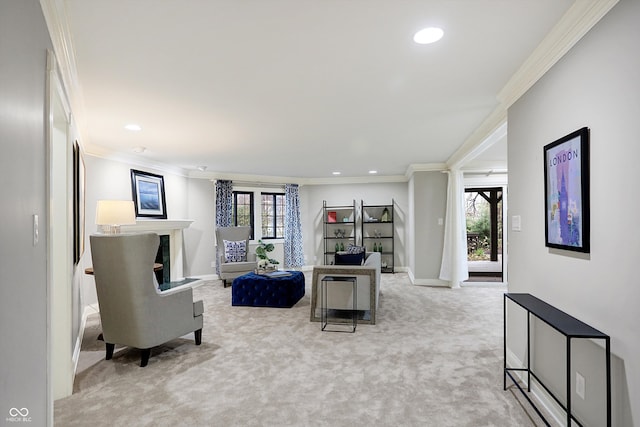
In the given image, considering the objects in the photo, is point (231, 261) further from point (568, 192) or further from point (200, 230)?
point (568, 192)

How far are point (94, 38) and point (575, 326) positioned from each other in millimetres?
3175

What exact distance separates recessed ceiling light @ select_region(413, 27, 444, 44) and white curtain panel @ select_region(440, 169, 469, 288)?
4.63 meters

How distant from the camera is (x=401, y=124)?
12.9 ft

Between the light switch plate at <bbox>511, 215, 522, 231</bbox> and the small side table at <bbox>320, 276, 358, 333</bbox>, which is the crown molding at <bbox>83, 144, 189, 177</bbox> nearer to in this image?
the small side table at <bbox>320, 276, 358, 333</bbox>

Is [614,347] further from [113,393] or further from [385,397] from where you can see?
[113,393]

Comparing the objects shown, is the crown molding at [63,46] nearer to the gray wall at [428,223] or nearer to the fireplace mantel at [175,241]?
the fireplace mantel at [175,241]

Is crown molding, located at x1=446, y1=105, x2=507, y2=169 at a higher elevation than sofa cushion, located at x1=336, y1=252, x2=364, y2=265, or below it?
higher

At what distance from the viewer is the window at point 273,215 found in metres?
8.39

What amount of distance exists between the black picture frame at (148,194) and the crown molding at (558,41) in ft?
18.0

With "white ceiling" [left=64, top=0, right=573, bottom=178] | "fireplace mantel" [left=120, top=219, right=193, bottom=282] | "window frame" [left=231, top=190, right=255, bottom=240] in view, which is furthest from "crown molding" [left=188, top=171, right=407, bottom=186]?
"white ceiling" [left=64, top=0, right=573, bottom=178]

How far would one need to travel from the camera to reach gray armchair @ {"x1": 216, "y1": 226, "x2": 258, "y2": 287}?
6629mm

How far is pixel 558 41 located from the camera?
6.63 ft

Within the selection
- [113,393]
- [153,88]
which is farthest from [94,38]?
[113,393]

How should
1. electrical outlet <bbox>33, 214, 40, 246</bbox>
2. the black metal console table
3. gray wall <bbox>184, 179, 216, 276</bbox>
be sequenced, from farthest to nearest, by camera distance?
gray wall <bbox>184, 179, 216, 276</bbox> → the black metal console table → electrical outlet <bbox>33, 214, 40, 246</bbox>
